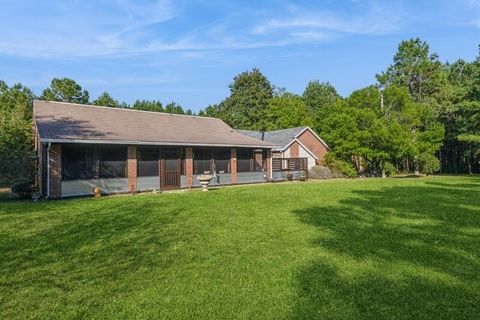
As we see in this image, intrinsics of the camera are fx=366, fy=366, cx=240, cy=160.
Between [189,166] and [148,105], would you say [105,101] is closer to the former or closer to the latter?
[148,105]

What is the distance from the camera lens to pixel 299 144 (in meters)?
32.4

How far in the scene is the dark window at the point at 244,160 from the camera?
24292 mm

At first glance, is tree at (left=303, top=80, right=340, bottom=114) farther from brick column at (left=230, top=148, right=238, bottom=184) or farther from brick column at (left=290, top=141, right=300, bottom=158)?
brick column at (left=230, top=148, right=238, bottom=184)

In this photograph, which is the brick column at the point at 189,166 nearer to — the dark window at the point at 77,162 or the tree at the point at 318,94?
the dark window at the point at 77,162

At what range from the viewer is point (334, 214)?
408 inches

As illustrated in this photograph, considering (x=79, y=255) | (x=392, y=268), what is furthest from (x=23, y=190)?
(x=392, y=268)

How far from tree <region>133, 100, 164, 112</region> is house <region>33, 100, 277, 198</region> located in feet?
147

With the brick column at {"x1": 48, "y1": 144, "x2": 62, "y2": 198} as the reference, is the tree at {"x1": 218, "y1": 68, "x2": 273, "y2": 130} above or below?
above

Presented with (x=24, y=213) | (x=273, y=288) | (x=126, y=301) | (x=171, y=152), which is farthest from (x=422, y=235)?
(x=171, y=152)

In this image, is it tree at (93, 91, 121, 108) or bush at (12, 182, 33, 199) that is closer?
bush at (12, 182, 33, 199)

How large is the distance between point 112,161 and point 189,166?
462 centimetres

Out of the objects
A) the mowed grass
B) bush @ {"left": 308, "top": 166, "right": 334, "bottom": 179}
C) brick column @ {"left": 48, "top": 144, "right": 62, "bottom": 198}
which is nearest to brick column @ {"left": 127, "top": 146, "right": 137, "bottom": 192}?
brick column @ {"left": 48, "top": 144, "right": 62, "bottom": 198}

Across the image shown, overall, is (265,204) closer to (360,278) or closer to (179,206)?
(179,206)

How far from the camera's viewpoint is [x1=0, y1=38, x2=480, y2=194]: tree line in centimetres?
3008
